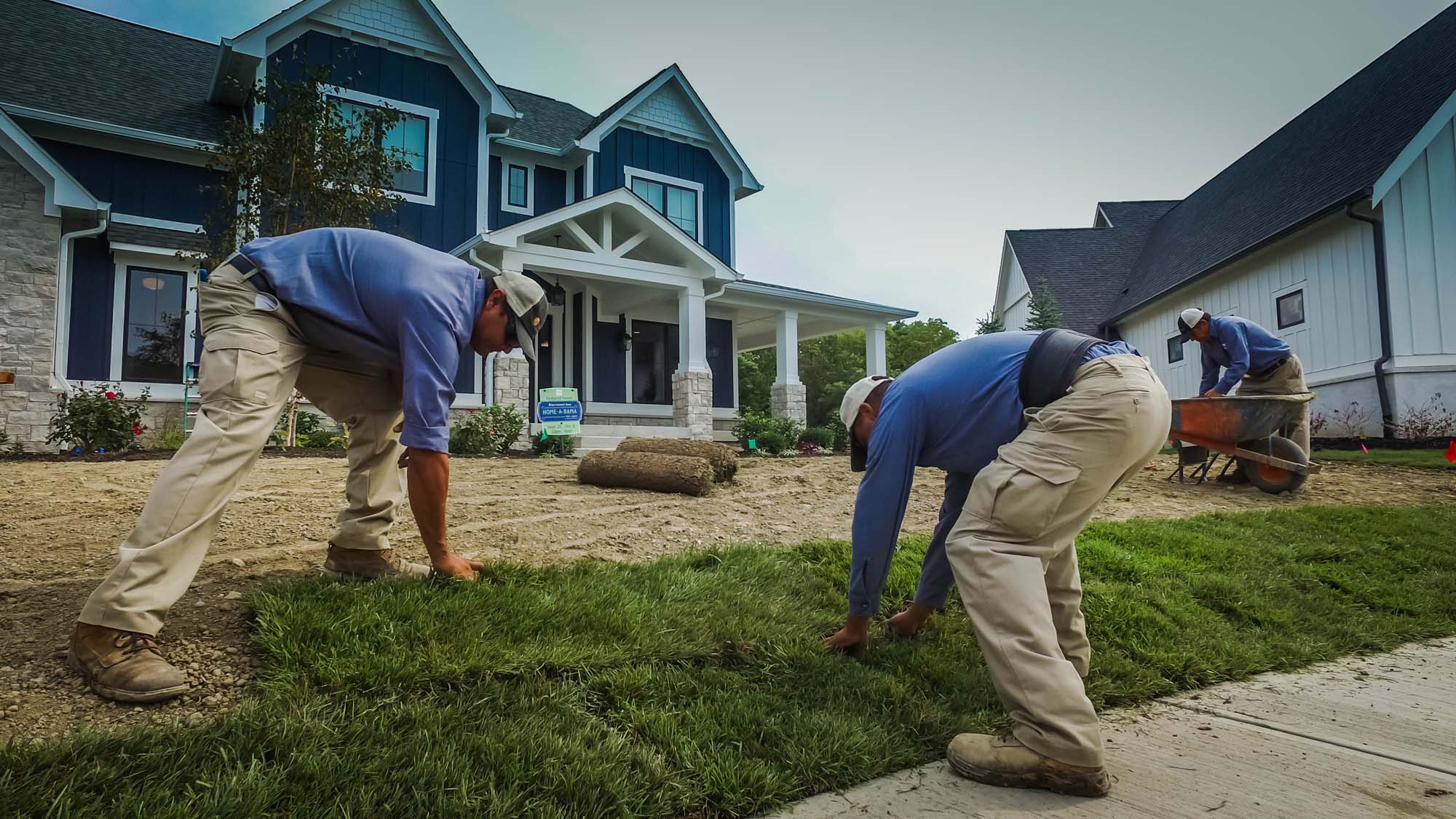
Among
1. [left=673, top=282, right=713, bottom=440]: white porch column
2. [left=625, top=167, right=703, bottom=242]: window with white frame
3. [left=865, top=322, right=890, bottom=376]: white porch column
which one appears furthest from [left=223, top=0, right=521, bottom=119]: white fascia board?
[left=865, top=322, right=890, bottom=376]: white porch column

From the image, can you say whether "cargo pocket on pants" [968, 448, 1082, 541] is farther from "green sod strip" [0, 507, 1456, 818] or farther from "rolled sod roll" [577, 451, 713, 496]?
"rolled sod roll" [577, 451, 713, 496]

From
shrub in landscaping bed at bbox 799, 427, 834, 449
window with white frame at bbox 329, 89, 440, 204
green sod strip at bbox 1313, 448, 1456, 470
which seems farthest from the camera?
shrub in landscaping bed at bbox 799, 427, 834, 449

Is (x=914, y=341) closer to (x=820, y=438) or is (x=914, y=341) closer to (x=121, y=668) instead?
(x=820, y=438)

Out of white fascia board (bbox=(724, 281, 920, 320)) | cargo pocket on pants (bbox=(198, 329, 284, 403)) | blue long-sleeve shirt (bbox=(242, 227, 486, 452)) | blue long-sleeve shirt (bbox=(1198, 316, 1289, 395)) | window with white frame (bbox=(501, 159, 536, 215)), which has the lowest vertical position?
cargo pocket on pants (bbox=(198, 329, 284, 403))

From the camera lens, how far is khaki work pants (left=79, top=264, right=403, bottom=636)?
7.16 ft

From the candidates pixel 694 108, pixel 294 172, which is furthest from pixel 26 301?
pixel 694 108

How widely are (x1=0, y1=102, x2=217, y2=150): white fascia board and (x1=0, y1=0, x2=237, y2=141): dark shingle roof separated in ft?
0.61

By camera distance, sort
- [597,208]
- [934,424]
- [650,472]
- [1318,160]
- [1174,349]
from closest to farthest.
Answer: [934,424], [650,472], [597,208], [1318,160], [1174,349]

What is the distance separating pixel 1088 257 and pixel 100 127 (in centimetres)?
2410

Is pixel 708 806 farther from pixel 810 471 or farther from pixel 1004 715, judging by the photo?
pixel 810 471

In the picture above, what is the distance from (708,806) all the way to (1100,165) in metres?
21.3

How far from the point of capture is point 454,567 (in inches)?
123

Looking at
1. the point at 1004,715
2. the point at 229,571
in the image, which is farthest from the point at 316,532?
the point at 1004,715

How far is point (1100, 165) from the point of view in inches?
766
